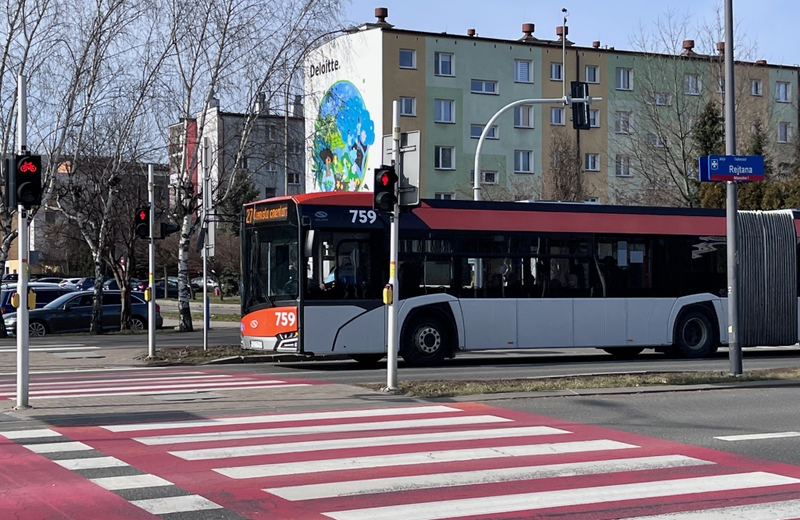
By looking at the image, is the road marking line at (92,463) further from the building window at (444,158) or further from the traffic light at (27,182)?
the building window at (444,158)

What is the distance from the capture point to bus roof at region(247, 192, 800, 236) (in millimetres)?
20441

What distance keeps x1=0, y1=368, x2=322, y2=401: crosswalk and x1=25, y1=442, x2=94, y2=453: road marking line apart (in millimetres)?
4678

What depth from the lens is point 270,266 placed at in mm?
20250

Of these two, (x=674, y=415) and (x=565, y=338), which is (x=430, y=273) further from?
(x=674, y=415)

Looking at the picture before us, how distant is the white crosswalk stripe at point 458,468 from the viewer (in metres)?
7.72

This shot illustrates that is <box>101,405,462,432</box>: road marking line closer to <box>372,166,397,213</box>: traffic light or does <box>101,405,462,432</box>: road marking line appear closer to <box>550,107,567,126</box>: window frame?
<box>372,166,397,213</box>: traffic light

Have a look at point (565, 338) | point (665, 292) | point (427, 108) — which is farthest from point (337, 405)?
point (427, 108)

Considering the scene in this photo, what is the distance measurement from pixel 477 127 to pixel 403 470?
50.0 metres

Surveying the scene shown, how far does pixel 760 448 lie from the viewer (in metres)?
10.5

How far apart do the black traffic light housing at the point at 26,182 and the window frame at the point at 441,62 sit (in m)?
44.7

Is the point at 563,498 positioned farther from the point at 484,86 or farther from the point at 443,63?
the point at 484,86

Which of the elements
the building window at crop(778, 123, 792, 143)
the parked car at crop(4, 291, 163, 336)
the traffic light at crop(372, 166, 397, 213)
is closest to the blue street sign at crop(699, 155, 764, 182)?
the traffic light at crop(372, 166, 397, 213)

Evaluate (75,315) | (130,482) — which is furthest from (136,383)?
(75,315)

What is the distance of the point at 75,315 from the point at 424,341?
1773cm
